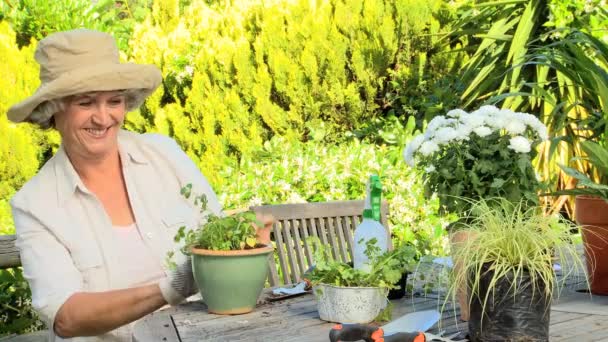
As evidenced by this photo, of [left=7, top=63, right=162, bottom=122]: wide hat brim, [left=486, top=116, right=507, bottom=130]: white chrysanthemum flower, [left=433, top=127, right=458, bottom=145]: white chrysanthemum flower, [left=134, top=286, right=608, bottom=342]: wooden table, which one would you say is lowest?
[left=134, top=286, right=608, bottom=342]: wooden table

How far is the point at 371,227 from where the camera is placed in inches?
77.3

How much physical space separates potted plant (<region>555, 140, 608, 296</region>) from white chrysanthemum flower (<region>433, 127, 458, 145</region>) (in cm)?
37

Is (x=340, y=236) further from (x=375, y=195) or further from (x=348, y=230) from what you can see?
(x=375, y=195)

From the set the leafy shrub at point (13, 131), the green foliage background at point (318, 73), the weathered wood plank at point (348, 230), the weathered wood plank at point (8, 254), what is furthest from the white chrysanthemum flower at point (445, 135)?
the leafy shrub at point (13, 131)

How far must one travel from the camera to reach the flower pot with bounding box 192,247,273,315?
1841 mm

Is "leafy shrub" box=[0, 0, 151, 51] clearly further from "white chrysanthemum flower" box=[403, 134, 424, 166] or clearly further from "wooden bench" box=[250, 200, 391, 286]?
"white chrysanthemum flower" box=[403, 134, 424, 166]

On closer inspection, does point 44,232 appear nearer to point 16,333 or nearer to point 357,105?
point 16,333

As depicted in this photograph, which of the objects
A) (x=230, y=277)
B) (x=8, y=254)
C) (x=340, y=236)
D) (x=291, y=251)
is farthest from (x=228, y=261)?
(x=8, y=254)

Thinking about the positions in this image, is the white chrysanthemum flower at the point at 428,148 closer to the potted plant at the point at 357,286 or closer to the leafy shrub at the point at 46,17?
the potted plant at the point at 357,286

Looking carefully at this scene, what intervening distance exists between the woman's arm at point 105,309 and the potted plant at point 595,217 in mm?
1028

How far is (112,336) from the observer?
2.21m

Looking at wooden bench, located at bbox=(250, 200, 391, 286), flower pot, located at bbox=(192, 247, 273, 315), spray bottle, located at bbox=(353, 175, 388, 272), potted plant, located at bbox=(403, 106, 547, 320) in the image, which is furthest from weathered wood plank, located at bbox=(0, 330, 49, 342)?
potted plant, located at bbox=(403, 106, 547, 320)

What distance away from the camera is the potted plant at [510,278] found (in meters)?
1.56

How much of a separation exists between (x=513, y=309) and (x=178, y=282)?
806mm
